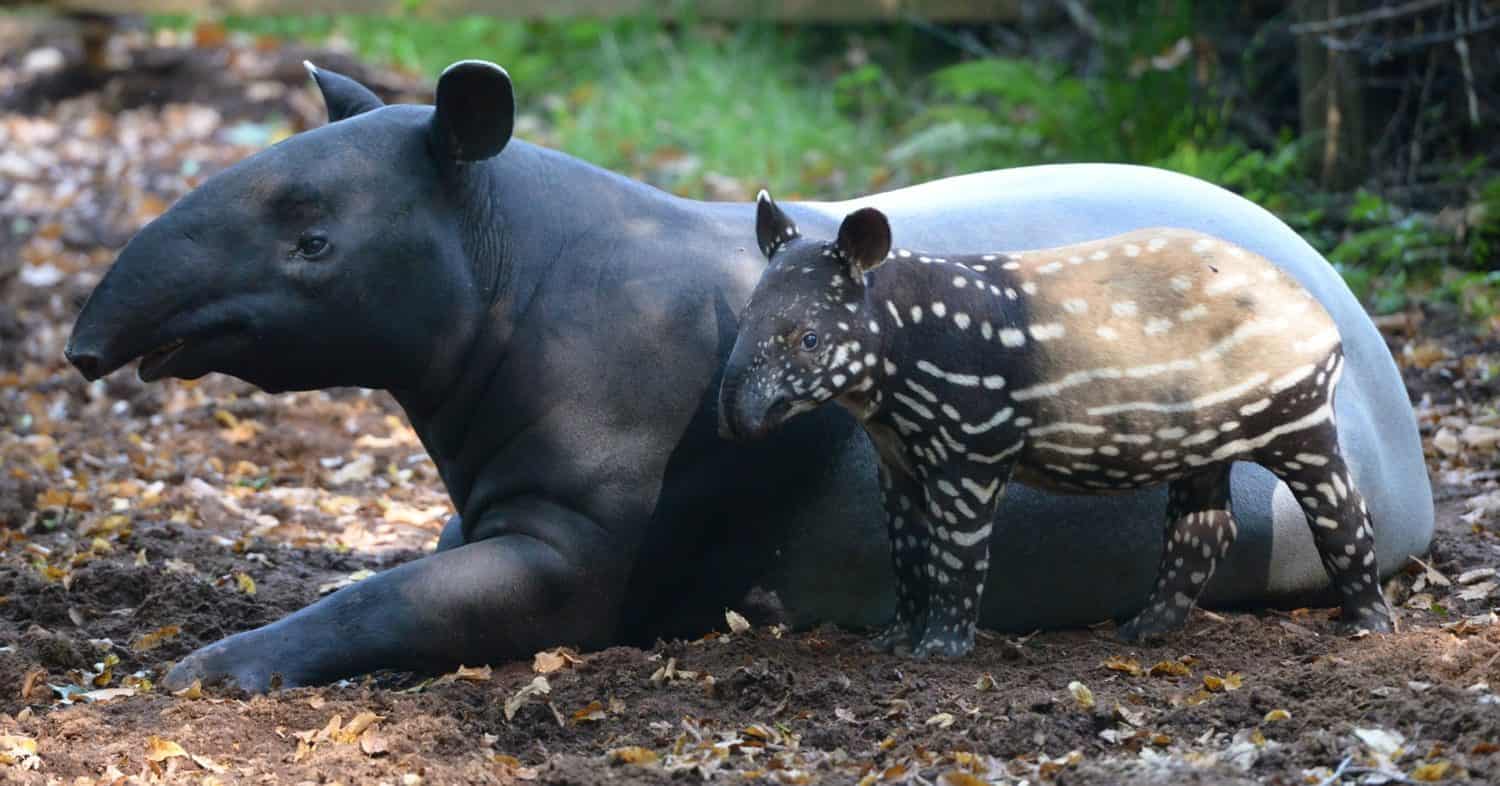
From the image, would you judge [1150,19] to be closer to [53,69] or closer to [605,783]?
[605,783]

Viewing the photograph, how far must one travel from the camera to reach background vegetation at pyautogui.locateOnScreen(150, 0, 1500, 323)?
325 inches

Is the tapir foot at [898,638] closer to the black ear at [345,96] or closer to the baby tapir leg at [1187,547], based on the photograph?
the baby tapir leg at [1187,547]

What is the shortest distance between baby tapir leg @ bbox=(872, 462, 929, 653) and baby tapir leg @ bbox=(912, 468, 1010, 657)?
0.17ft

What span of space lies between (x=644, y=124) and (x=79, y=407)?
15.0 ft

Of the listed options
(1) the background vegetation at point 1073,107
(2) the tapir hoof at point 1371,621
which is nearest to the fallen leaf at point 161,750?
(2) the tapir hoof at point 1371,621

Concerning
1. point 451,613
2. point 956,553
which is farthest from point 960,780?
point 451,613

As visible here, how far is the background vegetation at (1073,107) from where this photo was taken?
827cm

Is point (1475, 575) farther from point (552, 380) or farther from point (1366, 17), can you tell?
point (1366, 17)

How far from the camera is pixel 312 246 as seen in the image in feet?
14.1

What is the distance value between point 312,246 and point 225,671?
40.4 inches

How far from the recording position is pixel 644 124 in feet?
37.8

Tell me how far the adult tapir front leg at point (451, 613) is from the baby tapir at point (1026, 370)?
77 cm

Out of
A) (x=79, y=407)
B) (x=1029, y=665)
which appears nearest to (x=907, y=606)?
(x=1029, y=665)

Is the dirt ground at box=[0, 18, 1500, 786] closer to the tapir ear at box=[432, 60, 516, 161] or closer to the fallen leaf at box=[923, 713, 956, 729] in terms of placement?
the fallen leaf at box=[923, 713, 956, 729]
